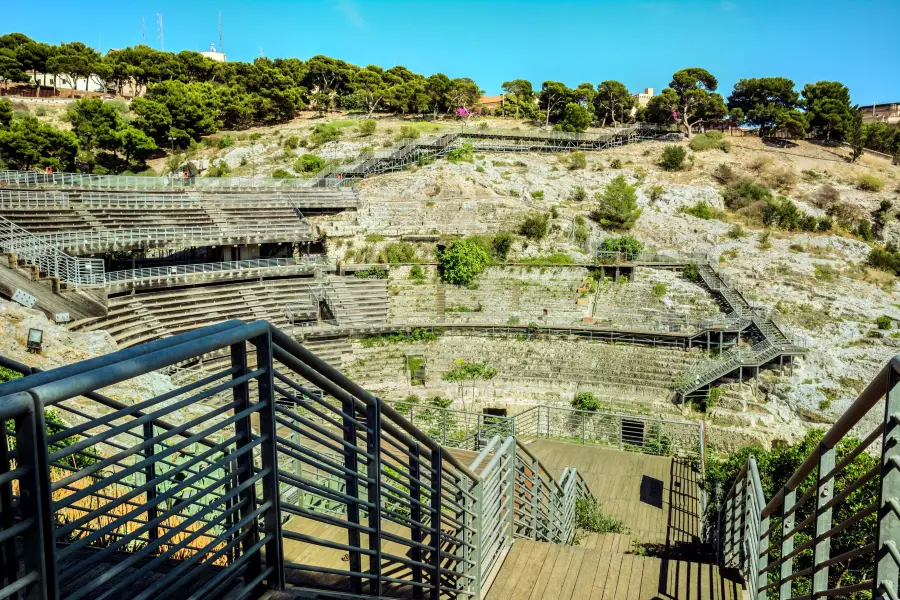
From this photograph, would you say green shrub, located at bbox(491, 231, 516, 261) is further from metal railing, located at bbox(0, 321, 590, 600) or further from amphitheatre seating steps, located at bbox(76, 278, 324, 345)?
metal railing, located at bbox(0, 321, 590, 600)

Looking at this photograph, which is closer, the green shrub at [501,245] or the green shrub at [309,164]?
the green shrub at [501,245]

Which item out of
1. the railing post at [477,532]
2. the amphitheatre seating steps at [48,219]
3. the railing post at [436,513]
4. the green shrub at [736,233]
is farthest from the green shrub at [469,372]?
the railing post at [436,513]

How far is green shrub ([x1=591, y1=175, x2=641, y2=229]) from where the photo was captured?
31.6 m

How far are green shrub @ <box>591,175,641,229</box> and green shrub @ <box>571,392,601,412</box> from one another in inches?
517

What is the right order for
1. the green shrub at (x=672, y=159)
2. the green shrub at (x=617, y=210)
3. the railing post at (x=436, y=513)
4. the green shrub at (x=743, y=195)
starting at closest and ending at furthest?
the railing post at (x=436, y=513) → the green shrub at (x=617, y=210) → the green shrub at (x=743, y=195) → the green shrub at (x=672, y=159)

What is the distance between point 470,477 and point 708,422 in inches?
735

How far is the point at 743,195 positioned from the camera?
34594 millimetres

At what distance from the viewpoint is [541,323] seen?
82.0 ft

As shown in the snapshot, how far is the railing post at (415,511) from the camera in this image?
145 inches

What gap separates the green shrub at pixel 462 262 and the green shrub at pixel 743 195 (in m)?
15.6

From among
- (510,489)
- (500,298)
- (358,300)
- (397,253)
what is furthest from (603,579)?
(397,253)

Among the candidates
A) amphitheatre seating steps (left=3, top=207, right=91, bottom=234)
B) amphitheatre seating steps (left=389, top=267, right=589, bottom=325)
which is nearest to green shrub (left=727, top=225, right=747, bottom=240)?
amphitheatre seating steps (left=389, top=267, right=589, bottom=325)

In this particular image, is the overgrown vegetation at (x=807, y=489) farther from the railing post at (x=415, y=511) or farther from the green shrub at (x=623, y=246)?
the green shrub at (x=623, y=246)

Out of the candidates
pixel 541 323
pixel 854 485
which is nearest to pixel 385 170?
pixel 541 323
